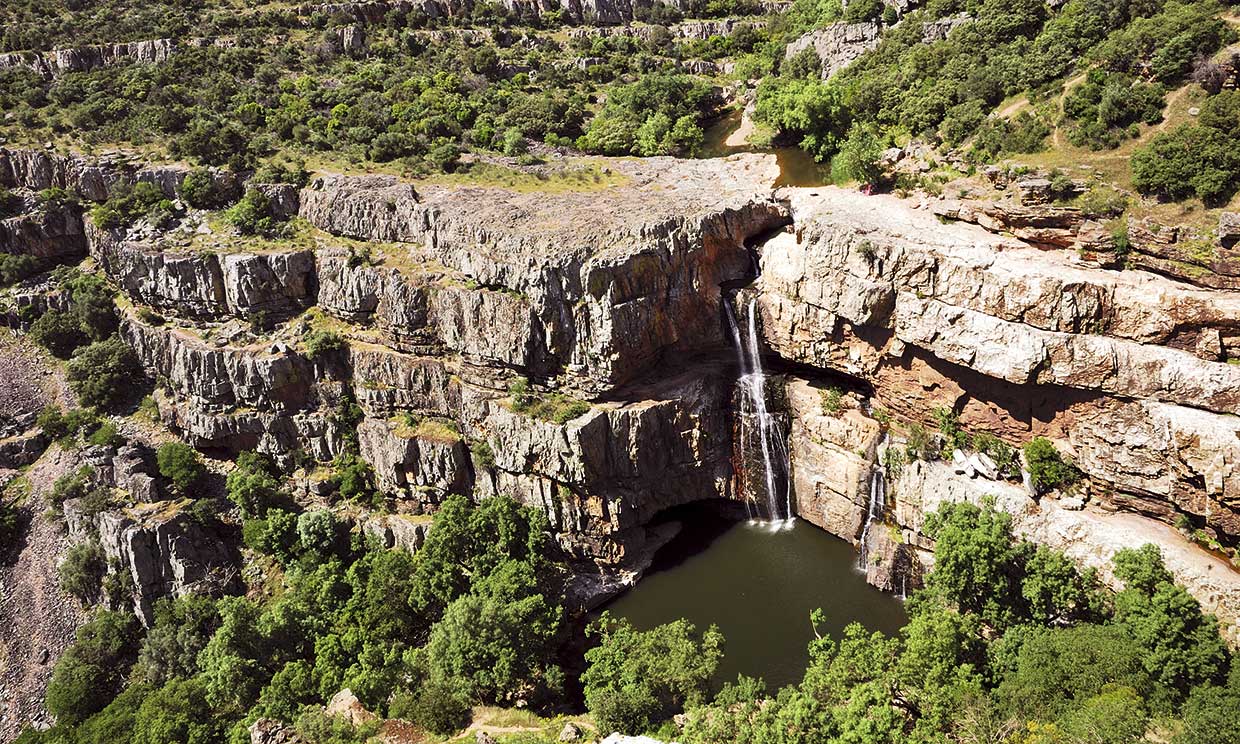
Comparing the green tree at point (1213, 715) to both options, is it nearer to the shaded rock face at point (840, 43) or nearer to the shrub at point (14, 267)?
the shaded rock face at point (840, 43)

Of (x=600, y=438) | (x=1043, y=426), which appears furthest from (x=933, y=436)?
(x=600, y=438)

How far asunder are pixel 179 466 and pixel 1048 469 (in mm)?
51344

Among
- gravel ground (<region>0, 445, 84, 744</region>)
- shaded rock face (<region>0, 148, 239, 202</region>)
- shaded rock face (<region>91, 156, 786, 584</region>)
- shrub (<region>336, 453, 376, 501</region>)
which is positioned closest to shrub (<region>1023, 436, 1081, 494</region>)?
shaded rock face (<region>91, 156, 786, 584</region>)

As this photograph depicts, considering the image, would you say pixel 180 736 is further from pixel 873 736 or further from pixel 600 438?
pixel 873 736

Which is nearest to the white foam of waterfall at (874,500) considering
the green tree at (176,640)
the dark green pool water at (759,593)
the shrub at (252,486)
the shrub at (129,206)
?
the dark green pool water at (759,593)

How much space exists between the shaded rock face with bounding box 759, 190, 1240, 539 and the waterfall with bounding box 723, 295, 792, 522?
1645mm

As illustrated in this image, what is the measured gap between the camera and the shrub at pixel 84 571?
43031 mm

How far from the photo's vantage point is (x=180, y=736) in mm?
34281

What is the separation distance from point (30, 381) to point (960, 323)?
6313 centimetres

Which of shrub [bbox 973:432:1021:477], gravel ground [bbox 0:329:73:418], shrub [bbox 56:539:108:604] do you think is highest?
gravel ground [bbox 0:329:73:418]

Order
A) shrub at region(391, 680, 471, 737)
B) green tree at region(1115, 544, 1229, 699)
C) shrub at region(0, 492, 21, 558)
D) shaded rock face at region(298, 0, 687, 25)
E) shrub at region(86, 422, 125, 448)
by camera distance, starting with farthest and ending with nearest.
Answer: shaded rock face at region(298, 0, 687, 25)
shrub at region(86, 422, 125, 448)
shrub at region(0, 492, 21, 558)
shrub at region(391, 680, 471, 737)
green tree at region(1115, 544, 1229, 699)

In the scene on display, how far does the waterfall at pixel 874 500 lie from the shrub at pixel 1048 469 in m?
7.56

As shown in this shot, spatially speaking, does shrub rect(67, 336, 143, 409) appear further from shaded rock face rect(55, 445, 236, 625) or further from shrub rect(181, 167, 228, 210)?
shrub rect(181, 167, 228, 210)

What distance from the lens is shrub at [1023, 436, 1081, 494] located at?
36.6m
